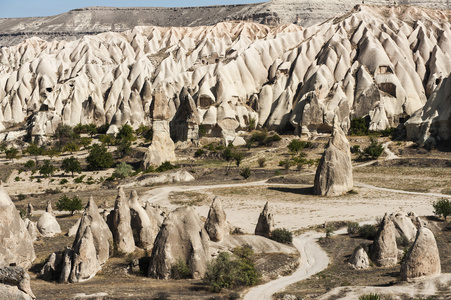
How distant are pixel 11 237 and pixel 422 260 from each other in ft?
45.5

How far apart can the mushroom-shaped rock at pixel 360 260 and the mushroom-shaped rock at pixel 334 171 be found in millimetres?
14762

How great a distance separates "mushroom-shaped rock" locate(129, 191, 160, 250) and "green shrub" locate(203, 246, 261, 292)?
13.4ft

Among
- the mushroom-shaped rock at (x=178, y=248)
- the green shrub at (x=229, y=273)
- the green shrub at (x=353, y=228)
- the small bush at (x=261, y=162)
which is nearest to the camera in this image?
the green shrub at (x=229, y=273)

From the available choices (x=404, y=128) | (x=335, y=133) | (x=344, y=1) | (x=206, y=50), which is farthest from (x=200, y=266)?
(x=344, y=1)

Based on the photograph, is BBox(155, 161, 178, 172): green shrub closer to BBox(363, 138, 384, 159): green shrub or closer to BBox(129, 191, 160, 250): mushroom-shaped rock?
BBox(363, 138, 384, 159): green shrub

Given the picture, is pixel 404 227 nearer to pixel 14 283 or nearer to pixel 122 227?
pixel 122 227

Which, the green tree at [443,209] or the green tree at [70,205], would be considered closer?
the green tree at [443,209]

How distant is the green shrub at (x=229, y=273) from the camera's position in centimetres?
1712

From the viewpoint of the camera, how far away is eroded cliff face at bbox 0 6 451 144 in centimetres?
6931

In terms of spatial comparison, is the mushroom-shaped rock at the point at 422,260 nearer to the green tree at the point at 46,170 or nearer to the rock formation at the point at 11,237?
the rock formation at the point at 11,237

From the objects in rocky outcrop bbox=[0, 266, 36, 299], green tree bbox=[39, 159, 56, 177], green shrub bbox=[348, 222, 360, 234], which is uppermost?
rocky outcrop bbox=[0, 266, 36, 299]

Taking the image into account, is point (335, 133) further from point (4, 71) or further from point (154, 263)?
point (4, 71)

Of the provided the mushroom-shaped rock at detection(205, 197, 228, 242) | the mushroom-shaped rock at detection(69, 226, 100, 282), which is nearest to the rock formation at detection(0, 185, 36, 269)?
the mushroom-shaped rock at detection(69, 226, 100, 282)

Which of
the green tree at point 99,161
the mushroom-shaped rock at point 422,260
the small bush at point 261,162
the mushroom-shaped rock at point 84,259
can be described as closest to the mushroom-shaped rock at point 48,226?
the mushroom-shaped rock at point 84,259
